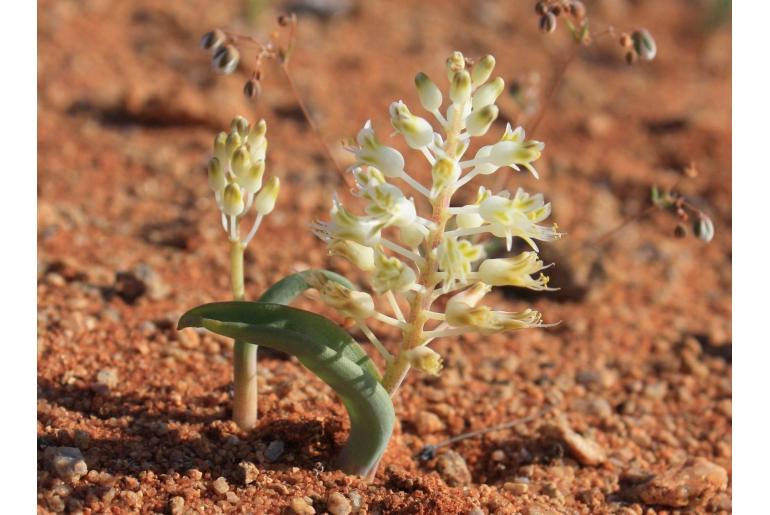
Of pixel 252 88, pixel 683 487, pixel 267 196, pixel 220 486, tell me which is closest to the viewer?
pixel 220 486

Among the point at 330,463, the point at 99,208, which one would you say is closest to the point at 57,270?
the point at 99,208

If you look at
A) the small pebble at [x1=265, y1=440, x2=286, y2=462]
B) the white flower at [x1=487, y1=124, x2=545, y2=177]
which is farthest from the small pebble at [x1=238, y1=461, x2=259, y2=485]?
the white flower at [x1=487, y1=124, x2=545, y2=177]

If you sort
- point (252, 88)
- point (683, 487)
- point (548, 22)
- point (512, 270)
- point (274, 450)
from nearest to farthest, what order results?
point (512, 270)
point (274, 450)
point (683, 487)
point (252, 88)
point (548, 22)

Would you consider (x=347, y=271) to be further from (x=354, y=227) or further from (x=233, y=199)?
(x=354, y=227)

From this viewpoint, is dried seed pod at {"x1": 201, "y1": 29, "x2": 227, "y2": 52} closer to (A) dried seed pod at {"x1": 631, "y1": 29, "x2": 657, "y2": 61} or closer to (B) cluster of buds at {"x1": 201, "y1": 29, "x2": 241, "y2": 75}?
(B) cluster of buds at {"x1": 201, "y1": 29, "x2": 241, "y2": 75}

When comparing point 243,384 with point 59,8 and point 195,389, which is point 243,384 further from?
point 59,8

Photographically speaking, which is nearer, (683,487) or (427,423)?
(683,487)

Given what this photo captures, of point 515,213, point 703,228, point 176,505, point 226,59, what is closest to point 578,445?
point 703,228
